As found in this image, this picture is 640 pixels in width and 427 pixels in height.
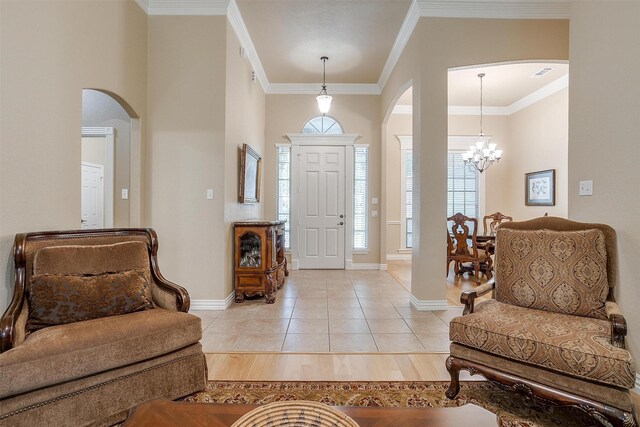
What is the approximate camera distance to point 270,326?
3.12m

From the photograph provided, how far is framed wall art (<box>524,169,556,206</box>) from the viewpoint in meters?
5.79

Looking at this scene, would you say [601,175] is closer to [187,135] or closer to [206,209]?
[206,209]

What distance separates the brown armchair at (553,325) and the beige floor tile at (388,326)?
983 mm

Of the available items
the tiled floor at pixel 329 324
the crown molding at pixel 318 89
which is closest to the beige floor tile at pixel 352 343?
the tiled floor at pixel 329 324

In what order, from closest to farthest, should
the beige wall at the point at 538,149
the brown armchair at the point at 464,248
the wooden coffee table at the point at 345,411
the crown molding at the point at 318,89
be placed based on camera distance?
the wooden coffee table at the point at 345,411
the brown armchair at the point at 464,248
the beige wall at the point at 538,149
the crown molding at the point at 318,89

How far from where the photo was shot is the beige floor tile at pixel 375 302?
12.5 ft

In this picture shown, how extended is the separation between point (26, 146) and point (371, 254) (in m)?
5.17

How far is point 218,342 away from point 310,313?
43.0 inches

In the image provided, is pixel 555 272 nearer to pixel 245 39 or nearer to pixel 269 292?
pixel 269 292

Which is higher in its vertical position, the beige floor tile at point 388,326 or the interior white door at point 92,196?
the interior white door at point 92,196

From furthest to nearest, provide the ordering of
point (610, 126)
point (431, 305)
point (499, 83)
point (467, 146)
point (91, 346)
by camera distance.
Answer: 1. point (467, 146)
2. point (499, 83)
3. point (431, 305)
4. point (610, 126)
5. point (91, 346)

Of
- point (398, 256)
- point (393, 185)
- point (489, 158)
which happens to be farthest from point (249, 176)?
point (489, 158)

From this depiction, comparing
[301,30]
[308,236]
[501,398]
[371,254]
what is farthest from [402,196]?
[501,398]

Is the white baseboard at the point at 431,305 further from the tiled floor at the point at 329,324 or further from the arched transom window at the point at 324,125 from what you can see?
the arched transom window at the point at 324,125
